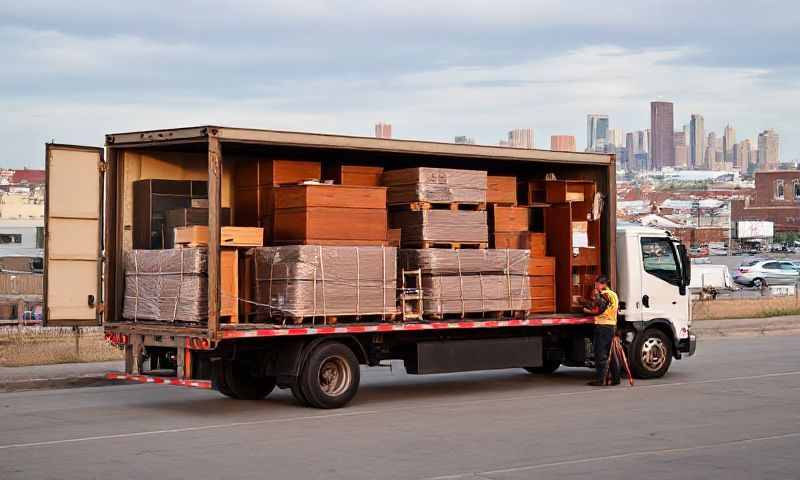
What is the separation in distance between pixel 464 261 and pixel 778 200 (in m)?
132

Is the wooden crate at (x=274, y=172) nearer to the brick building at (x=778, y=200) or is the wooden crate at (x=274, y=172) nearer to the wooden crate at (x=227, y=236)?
the wooden crate at (x=227, y=236)

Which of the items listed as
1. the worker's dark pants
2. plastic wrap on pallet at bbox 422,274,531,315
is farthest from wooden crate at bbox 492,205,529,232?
the worker's dark pants

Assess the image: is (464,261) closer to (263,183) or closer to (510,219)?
(510,219)

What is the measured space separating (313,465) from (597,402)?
589 cm

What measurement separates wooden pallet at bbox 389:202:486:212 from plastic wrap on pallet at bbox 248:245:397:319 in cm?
91

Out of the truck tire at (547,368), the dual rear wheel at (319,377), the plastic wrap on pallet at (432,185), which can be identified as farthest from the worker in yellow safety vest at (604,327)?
the dual rear wheel at (319,377)

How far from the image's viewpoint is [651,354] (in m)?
18.2

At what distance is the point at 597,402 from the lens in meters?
15.3

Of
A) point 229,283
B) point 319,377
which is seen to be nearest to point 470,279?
point 319,377

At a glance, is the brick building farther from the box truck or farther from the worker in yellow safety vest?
the worker in yellow safety vest

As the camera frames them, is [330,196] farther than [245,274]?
Yes

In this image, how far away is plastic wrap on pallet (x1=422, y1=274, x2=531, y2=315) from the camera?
15.8 meters

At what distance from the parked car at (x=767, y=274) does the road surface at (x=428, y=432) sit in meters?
43.5

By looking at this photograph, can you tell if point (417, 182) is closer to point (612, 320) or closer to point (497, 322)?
point (497, 322)
